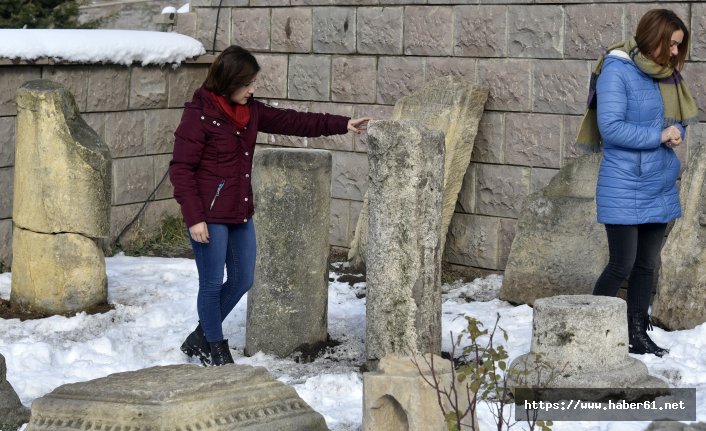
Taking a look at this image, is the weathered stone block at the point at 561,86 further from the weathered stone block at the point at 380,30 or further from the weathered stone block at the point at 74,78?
the weathered stone block at the point at 74,78

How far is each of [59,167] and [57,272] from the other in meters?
0.68

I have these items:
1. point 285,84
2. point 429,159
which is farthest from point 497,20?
point 429,159

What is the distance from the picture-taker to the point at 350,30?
9.95m

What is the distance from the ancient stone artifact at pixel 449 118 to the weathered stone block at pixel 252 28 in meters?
1.73

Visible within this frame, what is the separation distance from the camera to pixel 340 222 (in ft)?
33.5

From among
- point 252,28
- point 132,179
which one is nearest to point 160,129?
point 132,179

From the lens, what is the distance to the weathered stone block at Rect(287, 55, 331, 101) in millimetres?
10180

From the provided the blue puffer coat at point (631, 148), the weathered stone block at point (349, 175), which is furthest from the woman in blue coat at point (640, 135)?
the weathered stone block at point (349, 175)

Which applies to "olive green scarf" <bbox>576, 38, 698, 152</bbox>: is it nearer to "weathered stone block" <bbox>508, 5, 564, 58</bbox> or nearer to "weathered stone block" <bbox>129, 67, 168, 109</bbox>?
"weathered stone block" <bbox>508, 5, 564, 58</bbox>

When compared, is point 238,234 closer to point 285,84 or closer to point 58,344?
point 58,344

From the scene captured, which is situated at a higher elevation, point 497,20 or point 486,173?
point 497,20

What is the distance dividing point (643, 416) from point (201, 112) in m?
2.61

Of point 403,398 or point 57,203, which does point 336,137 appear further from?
point 403,398

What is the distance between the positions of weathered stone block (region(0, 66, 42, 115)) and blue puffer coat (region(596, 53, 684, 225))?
481cm
